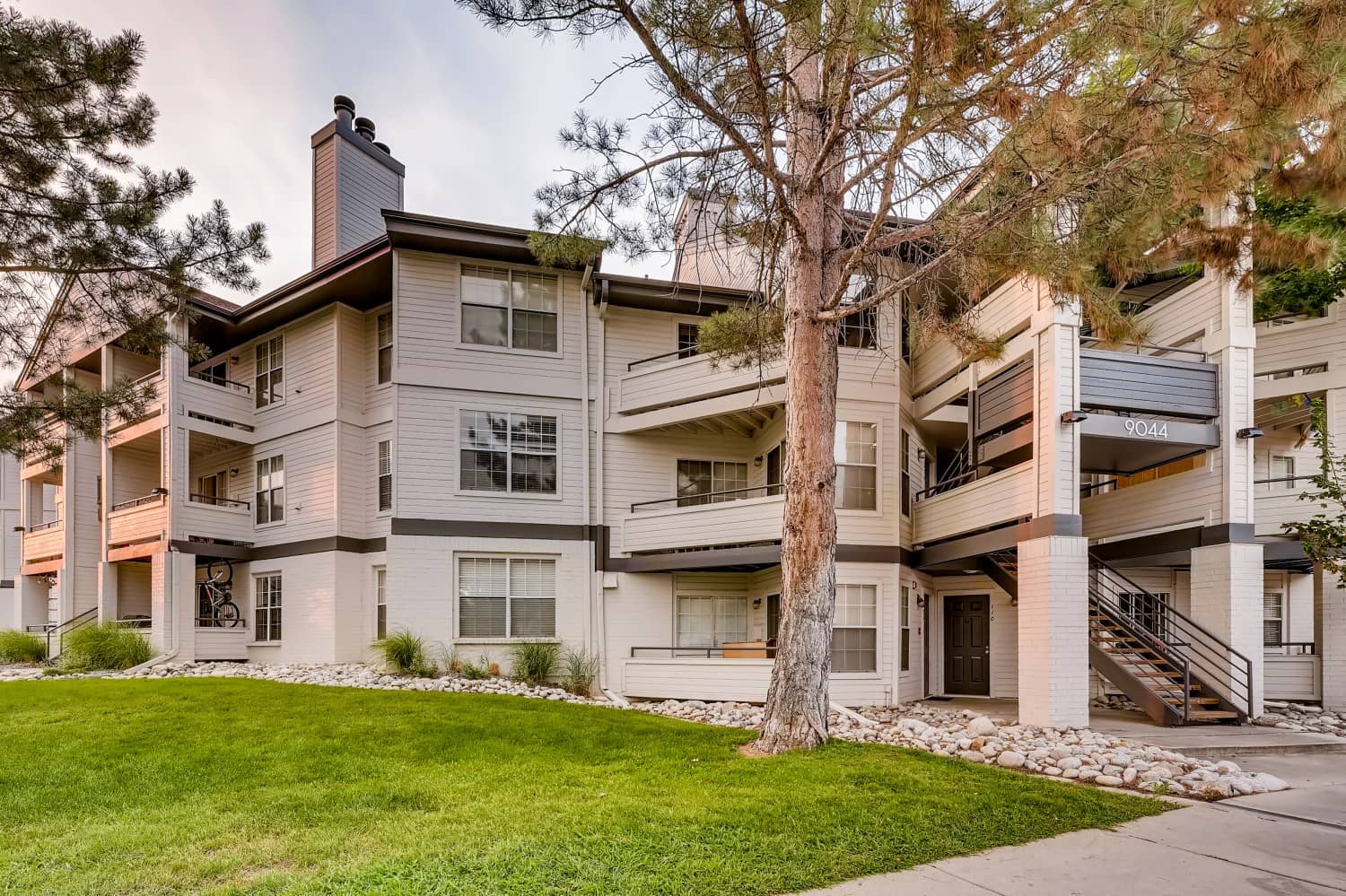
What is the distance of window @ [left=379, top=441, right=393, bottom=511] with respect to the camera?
52.1ft

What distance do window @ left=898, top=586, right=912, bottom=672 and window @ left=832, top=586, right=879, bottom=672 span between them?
87cm

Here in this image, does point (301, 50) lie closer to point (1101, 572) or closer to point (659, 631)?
point (659, 631)

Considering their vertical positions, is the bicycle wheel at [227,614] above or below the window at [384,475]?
below

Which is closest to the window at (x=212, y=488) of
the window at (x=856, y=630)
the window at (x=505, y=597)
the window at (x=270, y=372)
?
the window at (x=270, y=372)

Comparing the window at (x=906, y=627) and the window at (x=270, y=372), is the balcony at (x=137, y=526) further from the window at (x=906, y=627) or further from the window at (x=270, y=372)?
the window at (x=906, y=627)

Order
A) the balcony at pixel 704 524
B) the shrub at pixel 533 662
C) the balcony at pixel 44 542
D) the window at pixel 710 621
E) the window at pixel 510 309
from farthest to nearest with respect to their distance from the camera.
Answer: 1. the balcony at pixel 44 542
2. the window at pixel 710 621
3. the window at pixel 510 309
4. the shrub at pixel 533 662
5. the balcony at pixel 704 524

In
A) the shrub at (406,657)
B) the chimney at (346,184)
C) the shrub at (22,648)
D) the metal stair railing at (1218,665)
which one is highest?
the chimney at (346,184)

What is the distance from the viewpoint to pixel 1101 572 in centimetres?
1524

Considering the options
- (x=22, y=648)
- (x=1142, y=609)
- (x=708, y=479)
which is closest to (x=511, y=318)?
(x=708, y=479)

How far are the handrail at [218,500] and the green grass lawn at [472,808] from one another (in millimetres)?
8834

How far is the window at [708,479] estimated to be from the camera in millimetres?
16969

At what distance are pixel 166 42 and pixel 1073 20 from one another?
1016cm

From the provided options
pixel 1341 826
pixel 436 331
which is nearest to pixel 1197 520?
pixel 1341 826

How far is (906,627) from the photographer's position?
48.5ft
